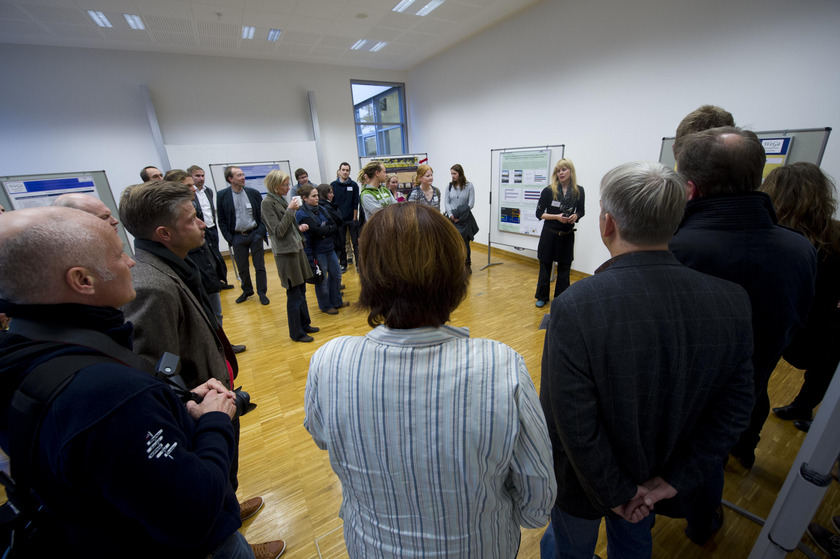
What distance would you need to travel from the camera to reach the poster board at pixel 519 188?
4457mm

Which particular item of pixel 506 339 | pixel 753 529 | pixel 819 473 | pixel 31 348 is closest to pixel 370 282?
pixel 31 348

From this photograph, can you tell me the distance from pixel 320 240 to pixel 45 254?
284 cm

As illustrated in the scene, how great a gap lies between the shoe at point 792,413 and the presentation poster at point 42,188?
22.8 feet

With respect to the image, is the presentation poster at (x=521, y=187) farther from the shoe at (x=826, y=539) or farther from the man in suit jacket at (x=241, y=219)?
the shoe at (x=826, y=539)

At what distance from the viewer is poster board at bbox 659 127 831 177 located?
2.62 m

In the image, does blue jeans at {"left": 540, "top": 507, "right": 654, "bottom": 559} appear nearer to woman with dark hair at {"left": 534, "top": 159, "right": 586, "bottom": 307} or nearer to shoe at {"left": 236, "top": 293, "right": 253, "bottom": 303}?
woman with dark hair at {"left": 534, "top": 159, "right": 586, "bottom": 307}

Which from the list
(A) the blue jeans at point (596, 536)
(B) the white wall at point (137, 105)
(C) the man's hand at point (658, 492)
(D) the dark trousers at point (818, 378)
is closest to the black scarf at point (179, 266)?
(A) the blue jeans at point (596, 536)

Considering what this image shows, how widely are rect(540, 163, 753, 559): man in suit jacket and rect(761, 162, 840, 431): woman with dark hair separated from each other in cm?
107

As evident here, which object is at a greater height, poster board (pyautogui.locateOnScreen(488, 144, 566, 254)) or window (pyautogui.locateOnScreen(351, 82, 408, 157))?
window (pyautogui.locateOnScreen(351, 82, 408, 157))

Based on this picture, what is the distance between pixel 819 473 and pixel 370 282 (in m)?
1.36

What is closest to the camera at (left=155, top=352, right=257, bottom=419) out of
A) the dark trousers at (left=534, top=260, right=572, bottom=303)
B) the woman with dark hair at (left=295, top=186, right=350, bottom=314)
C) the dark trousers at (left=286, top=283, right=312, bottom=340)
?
the dark trousers at (left=286, top=283, right=312, bottom=340)

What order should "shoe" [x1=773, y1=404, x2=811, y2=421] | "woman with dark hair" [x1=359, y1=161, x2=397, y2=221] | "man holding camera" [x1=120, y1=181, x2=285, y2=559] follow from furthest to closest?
"woman with dark hair" [x1=359, y1=161, x2=397, y2=221] → "shoe" [x1=773, y1=404, x2=811, y2=421] → "man holding camera" [x1=120, y1=181, x2=285, y2=559]

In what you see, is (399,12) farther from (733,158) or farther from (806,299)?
(806,299)

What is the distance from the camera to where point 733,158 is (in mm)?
1014
